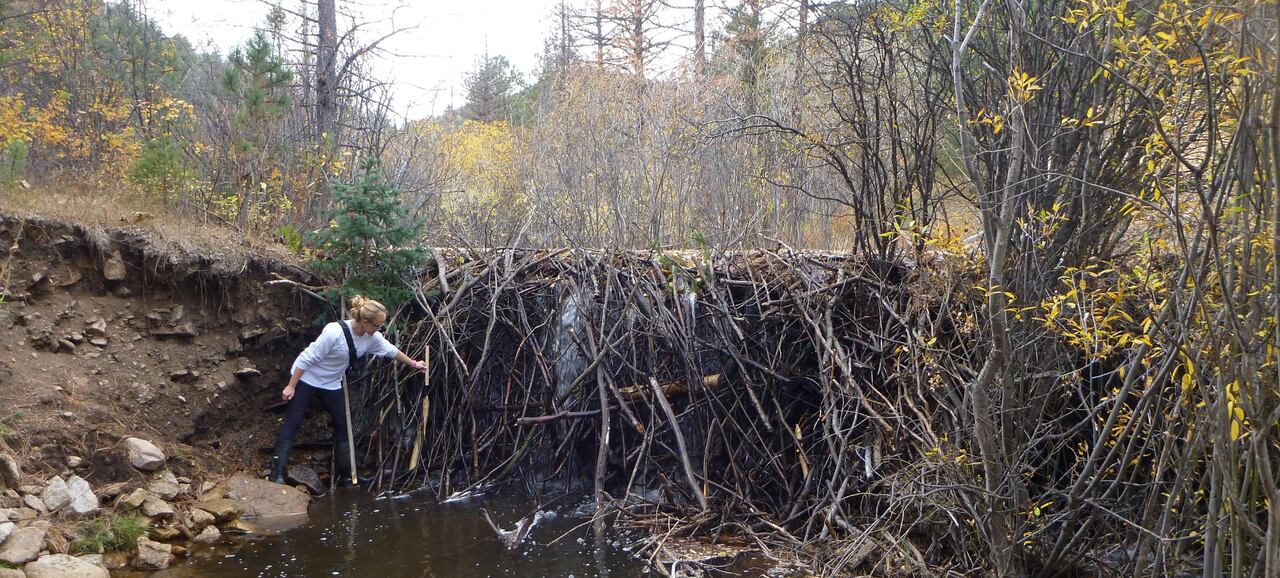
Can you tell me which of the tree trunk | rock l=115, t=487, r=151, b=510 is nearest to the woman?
rock l=115, t=487, r=151, b=510

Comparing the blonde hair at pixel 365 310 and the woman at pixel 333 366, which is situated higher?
the blonde hair at pixel 365 310

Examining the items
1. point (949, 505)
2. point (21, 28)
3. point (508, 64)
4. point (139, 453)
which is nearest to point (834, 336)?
point (949, 505)

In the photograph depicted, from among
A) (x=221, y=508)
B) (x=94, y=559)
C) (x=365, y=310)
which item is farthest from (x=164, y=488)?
(x=365, y=310)

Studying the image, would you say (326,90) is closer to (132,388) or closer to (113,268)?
(113,268)

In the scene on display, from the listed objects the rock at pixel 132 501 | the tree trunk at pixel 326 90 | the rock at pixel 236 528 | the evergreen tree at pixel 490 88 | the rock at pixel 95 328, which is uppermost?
the evergreen tree at pixel 490 88

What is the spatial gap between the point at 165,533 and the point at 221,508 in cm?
51

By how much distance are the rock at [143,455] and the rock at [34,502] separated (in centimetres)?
86

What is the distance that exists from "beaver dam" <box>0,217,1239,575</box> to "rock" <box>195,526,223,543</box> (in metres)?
0.70

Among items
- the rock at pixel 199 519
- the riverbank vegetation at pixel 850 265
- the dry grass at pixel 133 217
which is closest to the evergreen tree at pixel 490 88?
the riverbank vegetation at pixel 850 265

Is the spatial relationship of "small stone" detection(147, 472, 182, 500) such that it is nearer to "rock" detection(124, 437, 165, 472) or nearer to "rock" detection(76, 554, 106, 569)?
"rock" detection(124, 437, 165, 472)

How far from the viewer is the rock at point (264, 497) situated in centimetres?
710

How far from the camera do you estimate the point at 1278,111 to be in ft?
8.59

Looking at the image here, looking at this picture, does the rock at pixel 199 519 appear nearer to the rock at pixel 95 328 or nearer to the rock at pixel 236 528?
the rock at pixel 236 528

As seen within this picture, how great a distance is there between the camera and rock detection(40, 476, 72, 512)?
5.99 metres
